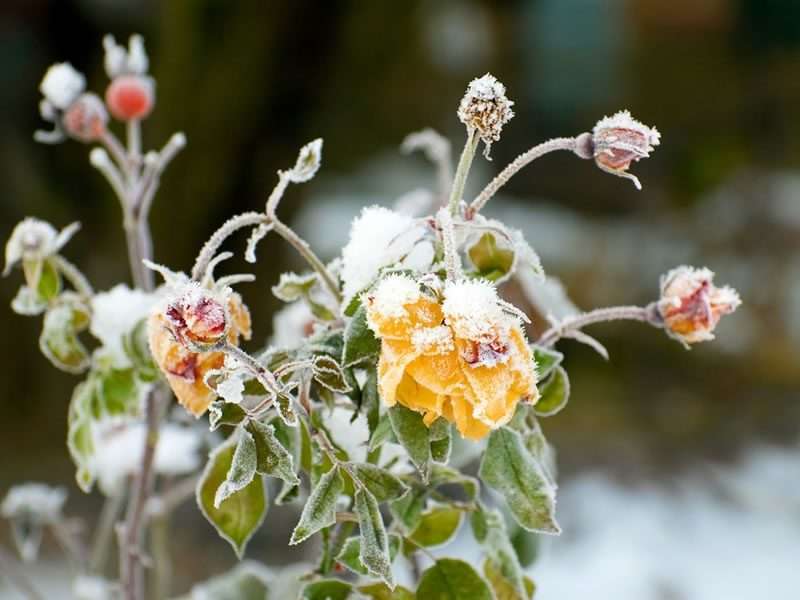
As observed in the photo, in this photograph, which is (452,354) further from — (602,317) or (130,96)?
(130,96)

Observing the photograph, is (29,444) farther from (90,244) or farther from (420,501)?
(420,501)

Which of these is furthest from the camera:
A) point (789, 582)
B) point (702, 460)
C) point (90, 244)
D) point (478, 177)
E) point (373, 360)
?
point (478, 177)

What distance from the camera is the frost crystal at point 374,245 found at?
0.25 m

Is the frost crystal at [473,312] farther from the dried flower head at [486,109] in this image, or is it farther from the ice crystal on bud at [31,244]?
the ice crystal on bud at [31,244]

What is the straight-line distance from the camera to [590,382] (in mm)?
1638

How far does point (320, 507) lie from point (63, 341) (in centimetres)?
13

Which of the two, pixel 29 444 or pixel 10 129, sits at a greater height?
pixel 10 129

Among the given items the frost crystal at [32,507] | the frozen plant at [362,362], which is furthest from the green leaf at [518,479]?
the frost crystal at [32,507]

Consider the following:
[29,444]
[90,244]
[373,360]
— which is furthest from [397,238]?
[29,444]

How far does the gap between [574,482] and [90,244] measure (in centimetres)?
70

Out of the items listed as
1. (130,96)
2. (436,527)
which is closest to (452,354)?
(436,527)

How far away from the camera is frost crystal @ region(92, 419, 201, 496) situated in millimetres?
439

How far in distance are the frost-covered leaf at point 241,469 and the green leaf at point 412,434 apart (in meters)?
0.03

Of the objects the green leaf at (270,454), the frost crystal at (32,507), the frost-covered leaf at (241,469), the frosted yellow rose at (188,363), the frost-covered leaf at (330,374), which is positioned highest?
the frost crystal at (32,507)
